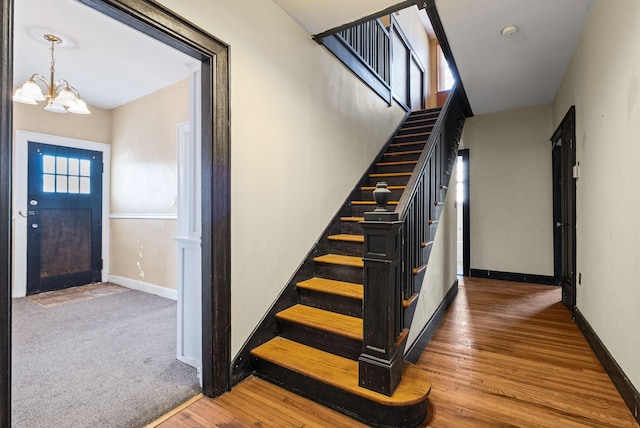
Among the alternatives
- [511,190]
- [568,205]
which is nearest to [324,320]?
[568,205]

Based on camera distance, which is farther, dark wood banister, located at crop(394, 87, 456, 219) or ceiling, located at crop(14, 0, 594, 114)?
ceiling, located at crop(14, 0, 594, 114)

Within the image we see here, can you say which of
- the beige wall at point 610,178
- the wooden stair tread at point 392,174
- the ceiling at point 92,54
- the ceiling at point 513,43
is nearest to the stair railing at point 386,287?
the beige wall at point 610,178

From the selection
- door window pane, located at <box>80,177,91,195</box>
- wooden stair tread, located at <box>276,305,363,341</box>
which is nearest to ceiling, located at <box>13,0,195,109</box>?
door window pane, located at <box>80,177,91,195</box>

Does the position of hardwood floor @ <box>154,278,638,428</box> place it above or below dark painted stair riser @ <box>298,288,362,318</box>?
below

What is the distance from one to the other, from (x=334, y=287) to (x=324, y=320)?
1.05 ft

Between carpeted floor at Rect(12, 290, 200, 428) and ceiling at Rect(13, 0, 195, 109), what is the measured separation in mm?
2166

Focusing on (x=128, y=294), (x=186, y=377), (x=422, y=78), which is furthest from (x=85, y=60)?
(x=422, y=78)

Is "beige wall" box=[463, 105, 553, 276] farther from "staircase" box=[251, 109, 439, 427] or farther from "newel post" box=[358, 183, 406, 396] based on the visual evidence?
"newel post" box=[358, 183, 406, 396]

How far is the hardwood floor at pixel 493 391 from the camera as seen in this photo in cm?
168

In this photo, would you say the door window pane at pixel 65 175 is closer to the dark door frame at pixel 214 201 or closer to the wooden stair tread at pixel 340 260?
the dark door frame at pixel 214 201

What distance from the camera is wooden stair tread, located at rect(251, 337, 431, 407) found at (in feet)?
5.34

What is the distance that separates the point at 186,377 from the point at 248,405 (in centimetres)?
57

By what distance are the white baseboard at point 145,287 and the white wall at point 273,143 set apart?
2153mm

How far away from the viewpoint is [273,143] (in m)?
2.34
